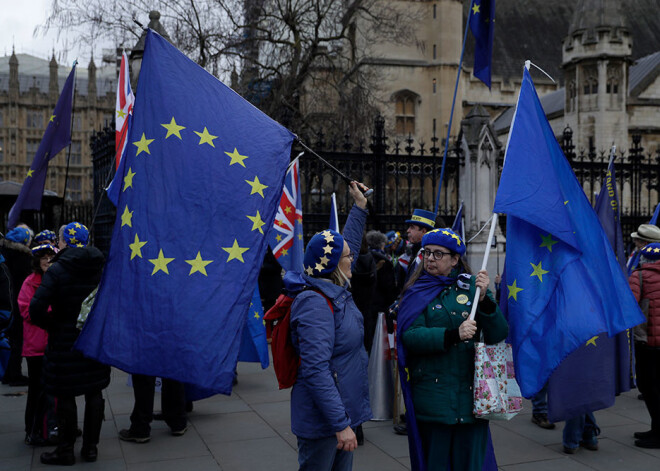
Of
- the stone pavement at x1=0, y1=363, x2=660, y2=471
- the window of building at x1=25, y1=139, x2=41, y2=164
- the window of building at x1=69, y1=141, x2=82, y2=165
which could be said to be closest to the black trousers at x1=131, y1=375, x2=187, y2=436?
the stone pavement at x1=0, y1=363, x2=660, y2=471

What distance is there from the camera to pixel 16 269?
306 inches

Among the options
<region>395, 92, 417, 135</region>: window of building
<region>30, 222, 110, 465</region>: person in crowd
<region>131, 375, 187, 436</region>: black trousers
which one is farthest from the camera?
<region>395, 92, 417, 135</region>: window of building

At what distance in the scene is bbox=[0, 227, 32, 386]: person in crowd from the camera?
754cm

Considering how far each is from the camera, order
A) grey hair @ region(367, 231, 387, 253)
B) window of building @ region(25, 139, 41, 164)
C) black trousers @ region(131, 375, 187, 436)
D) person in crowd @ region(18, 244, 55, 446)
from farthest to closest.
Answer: window of building @ region(25, 139, 41, 164)
grey hair @ region(367, 231, 387, 253)
black trousers @ region(131, 375, 187, 436)
person in crowd @ region(18, 244, 55, 446)

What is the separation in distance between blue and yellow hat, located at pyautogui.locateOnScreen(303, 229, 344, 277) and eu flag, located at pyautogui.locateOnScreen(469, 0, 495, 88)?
3.22 meters

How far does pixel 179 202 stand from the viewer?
3.71 metres

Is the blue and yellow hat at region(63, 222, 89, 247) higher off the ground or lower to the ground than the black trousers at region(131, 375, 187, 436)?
higher

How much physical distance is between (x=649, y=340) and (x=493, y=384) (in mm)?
3222

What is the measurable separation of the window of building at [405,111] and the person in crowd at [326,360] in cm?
3359

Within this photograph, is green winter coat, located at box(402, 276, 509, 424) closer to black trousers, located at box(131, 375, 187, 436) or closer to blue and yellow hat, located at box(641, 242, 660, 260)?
black trousers, located at box(131, 375, 187, 436)

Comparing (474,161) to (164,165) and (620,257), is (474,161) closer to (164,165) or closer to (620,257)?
(620,257)

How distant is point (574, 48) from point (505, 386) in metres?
31.6

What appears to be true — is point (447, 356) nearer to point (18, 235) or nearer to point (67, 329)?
point (67, 329)

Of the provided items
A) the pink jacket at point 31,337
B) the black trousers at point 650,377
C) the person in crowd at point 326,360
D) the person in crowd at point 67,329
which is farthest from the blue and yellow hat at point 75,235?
the black trousers at point 650,377
